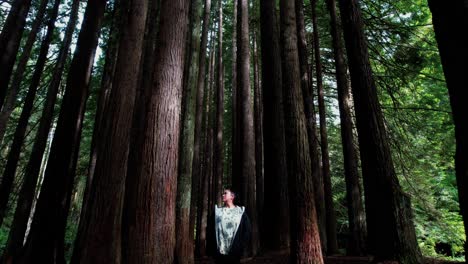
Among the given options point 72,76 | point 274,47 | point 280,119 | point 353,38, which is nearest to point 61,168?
point 72,76

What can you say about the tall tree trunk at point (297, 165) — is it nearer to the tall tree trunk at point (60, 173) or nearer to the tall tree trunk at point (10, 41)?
the tall tree trunk at point (60, 173)

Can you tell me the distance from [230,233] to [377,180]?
8.20 ft

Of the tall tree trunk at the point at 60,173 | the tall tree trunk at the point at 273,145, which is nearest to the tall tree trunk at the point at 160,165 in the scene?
the tall tree trunk at the point at 273,145

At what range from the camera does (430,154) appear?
12.1 metres

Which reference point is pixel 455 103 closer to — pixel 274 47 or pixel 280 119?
pixel 280 119

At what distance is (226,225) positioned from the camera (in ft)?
13.2

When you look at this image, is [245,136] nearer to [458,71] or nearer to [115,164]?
[115,164]

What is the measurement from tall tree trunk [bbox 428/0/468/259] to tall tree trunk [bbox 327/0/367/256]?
17.4ft

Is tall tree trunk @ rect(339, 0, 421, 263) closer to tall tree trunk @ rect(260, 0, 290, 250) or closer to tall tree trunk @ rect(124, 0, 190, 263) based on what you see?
tall tree trunk @ rect(260, 0, 290, 250)

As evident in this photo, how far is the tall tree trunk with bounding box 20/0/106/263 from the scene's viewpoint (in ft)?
22.1

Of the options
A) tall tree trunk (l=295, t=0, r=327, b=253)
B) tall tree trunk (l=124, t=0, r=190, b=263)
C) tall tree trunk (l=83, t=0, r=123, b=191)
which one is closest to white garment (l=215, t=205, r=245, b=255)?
tall tree trunk (l=124, t=0, r=190, b=263)

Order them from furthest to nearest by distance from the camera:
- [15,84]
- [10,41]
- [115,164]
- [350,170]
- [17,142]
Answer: [15,84] < [17,142] < [10,41] < [350,170] < [115,164]

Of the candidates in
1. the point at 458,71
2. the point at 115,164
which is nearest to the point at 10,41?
the point at 115,164

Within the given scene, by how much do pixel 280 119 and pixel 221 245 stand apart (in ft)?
14.9
